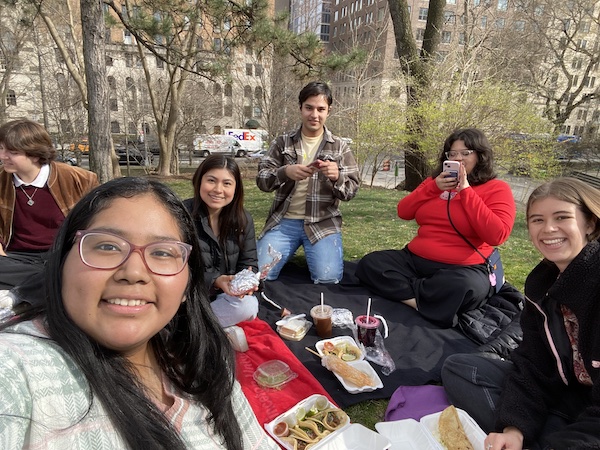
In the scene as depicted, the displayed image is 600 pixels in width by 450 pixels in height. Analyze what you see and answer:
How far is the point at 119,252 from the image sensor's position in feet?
3.30

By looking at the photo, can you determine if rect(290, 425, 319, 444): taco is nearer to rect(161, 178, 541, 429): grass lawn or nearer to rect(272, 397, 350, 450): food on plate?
rect(272, 397, 350, 450): food on plate

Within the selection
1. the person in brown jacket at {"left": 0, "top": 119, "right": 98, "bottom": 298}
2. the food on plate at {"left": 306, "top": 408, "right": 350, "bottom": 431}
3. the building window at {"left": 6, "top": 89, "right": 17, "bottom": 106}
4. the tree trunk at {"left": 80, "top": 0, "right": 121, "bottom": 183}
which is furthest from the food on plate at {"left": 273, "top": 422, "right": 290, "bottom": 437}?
the building window at {"left": 6, "top": 89, "right": 17, "bottom": 106}

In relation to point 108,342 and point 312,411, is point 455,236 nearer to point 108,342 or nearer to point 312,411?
point 312,411

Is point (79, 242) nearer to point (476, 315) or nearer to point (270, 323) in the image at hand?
point (270, 323)

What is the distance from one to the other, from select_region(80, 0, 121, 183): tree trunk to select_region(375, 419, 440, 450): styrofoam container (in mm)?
6270

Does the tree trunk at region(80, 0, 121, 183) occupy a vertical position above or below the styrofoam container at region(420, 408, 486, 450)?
above

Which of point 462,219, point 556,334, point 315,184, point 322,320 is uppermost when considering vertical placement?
point 315,184

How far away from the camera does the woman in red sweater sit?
320 centimetres

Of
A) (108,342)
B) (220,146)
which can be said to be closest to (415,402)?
(108,342)

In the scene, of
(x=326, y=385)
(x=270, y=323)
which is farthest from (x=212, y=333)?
(x=270, y=323)

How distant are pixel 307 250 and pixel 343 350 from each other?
65.9 inches

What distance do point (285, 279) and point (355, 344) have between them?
1609 millimetres

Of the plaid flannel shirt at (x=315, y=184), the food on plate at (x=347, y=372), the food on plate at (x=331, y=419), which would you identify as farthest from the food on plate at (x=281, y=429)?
the plaid flannel shirt at (x=315, y=184)

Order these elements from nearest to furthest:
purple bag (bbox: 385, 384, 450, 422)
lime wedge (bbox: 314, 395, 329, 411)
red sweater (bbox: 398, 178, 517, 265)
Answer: lime wedge (bbox: 314, 395, 329, 411) → purple bag (bbox: 385, 384, 450, 422) → red sweater (bbox: 398, 178, 517, 265)
